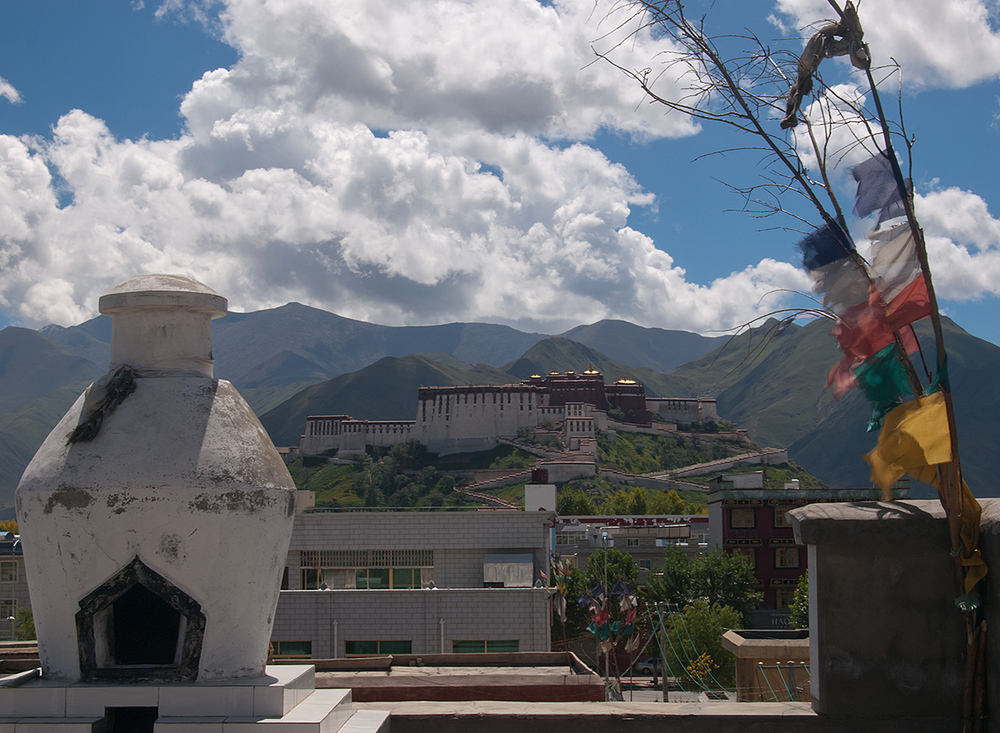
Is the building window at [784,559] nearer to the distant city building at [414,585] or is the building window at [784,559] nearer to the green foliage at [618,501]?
the distant city building at [414,585]

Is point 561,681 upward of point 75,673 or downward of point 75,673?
downward

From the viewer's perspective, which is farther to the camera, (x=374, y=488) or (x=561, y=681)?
(x=374, y=488)

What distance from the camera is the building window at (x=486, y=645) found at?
20344mm

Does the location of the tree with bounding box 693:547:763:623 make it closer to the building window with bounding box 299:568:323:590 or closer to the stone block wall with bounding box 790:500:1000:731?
the building window with bounding box 299:568:323:590

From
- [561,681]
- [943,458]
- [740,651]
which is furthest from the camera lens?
[740,651]

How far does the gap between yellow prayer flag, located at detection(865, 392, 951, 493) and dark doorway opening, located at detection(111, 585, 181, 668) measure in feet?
12.7

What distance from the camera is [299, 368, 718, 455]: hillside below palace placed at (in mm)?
105500

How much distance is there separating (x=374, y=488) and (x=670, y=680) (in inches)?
2752

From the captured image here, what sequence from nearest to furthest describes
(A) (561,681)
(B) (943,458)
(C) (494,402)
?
(B) (943,458), (A) (561,681), (C) (494,402)

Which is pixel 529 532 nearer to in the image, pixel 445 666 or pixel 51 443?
pixel 445 666

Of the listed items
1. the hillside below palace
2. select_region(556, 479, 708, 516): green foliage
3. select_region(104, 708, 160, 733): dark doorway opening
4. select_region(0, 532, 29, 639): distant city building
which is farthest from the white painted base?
the hillside below palace

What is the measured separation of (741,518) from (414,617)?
27274 mm

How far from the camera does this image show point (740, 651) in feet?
30.5

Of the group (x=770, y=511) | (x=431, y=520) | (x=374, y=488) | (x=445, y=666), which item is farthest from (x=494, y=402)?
(x=445, y=666)
